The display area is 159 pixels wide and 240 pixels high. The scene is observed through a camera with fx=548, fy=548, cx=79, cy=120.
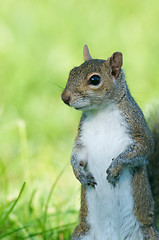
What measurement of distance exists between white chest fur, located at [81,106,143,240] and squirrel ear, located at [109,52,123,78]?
20cm

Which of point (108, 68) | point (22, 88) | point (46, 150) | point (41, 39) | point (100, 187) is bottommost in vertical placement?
point (100, 187)

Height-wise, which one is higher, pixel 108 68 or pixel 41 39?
pixel 41 39

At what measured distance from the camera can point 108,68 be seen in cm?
293

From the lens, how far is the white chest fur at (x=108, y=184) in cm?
290

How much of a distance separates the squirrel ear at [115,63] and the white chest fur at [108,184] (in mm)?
196

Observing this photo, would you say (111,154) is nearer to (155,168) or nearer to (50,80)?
(155,168)

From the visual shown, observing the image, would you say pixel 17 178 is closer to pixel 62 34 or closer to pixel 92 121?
pixel 92 121

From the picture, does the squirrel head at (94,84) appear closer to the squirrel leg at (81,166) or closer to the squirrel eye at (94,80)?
the squirrel eye at (94,80)

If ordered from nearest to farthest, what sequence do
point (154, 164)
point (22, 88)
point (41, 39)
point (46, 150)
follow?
point (154, 164)
point (46, 150)
point (22, 88)
point (41, 39)

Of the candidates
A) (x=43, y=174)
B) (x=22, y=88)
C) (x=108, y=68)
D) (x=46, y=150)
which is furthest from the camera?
(x=22, y=88)

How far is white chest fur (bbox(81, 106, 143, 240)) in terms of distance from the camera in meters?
2.90

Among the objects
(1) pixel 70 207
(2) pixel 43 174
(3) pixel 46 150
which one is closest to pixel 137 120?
(1) pixel 70 207

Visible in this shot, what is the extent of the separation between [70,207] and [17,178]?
3.07 feet

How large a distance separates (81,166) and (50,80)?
311 cm
